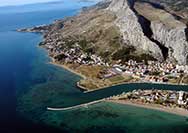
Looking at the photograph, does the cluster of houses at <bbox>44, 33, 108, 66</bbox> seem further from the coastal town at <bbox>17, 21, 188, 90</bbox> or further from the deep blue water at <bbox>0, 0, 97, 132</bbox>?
the deep blue water at <bbox>0, 0, 97, 132</bbox>

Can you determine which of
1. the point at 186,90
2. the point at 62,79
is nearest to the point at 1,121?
the point at 62,79

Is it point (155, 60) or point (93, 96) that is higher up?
point (155, 60)

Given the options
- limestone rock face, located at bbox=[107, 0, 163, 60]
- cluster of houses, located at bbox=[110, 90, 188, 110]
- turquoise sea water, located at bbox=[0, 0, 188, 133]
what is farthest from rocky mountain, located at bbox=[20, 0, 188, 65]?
cluster of houses, located at bbox=[110, 90, 188, 110]

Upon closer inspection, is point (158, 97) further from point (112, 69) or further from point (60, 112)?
point (112, 69)

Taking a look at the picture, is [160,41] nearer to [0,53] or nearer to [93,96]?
[93,96]

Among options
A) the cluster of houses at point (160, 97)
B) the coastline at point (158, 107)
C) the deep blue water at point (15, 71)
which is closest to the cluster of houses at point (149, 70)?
the cluster of houses at point (160, 97)

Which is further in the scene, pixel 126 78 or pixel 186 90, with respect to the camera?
pixel 126 78

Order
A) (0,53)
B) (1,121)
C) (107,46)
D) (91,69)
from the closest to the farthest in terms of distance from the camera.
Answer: (1,121) → (91,69) → (107,46) → (0,53)

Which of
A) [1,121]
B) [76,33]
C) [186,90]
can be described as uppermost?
[76,33]
